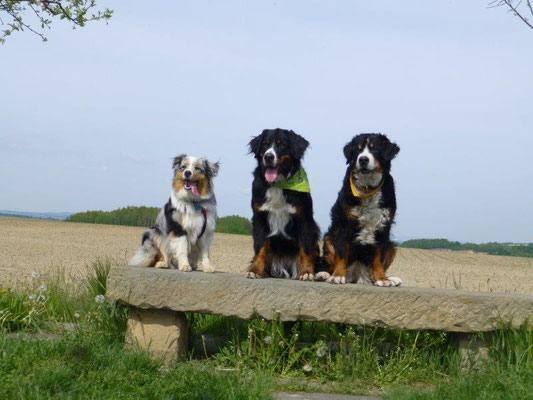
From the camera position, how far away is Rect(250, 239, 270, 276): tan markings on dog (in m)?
6.53

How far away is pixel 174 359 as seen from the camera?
21.4ft

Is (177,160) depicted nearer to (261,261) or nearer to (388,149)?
(261,261)

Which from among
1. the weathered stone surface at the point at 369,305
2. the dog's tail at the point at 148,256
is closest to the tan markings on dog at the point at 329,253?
the weathered stone surface at the point at 369,305

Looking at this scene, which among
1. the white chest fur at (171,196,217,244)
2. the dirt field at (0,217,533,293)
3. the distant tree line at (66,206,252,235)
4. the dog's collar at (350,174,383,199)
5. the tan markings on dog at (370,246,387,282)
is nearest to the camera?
the dog's collar at (350,174,383,199)

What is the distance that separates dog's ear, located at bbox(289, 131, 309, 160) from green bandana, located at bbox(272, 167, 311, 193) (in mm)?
171

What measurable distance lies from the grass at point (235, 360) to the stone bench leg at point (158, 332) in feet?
0.55

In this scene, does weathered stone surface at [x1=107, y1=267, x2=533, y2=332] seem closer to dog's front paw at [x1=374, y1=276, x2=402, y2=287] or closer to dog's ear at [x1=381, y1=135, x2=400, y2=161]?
dog's front paw at [x1=374, y1=276, x2=402, y2=287]

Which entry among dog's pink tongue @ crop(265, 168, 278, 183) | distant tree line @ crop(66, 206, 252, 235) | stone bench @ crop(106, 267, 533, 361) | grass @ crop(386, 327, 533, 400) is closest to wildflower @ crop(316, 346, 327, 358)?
stone bench @ crop(106, 267, 533, 361)

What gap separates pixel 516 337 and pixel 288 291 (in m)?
2.05

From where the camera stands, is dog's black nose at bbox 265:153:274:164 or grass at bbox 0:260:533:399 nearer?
grass at bbox 0:260:533:399

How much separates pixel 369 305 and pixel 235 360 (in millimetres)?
1335

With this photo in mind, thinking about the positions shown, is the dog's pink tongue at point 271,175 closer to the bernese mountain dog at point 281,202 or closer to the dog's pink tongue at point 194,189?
the bernese mountain dog at point 281,202

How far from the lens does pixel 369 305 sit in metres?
6.19

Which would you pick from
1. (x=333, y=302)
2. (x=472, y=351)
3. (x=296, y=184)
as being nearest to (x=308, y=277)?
(x=333, y=302)
